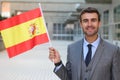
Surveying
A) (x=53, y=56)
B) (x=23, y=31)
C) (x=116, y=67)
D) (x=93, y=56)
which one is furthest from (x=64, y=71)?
(x=23, y=31)

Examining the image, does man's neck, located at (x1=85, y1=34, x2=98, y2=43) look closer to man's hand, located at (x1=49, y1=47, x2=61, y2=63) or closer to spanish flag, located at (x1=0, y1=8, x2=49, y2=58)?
man's hand, located at (x1=49, y1=47, x2=61, y2=63)

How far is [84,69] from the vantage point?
10.8 ft

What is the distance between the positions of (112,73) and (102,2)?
26899mm

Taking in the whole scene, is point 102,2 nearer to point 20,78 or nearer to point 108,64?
point 20,78

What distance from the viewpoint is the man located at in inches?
129

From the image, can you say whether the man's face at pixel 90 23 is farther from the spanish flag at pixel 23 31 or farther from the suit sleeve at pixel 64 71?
the spanish flag at pixel 23 31

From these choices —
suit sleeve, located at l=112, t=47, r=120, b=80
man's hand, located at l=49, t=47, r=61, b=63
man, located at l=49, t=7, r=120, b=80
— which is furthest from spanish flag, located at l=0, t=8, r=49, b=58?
suit sleeve, located at l=112, t=47, r=120, b=80

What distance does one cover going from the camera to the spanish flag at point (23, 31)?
3.92 m

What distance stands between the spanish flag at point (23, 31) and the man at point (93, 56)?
2.32ft

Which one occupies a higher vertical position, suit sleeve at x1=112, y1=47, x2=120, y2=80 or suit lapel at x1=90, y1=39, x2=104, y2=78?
suit lapel at x1=90, y1=39, x2=104, y2=78

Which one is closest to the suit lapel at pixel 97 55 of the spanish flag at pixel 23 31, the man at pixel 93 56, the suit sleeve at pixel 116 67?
the man at pixel 93 56

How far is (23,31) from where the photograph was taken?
3.96m

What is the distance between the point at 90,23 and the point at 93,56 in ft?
0.86

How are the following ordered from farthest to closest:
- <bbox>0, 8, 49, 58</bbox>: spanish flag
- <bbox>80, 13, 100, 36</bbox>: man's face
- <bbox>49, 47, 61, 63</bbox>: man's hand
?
<bbox>0, 8, 49, 58</bbox>: spanish flag
<bbox>49, 47, 61, 63</bbox>: man's hand
<bbox>80, 13, 100, 36</bbox>: man's face
